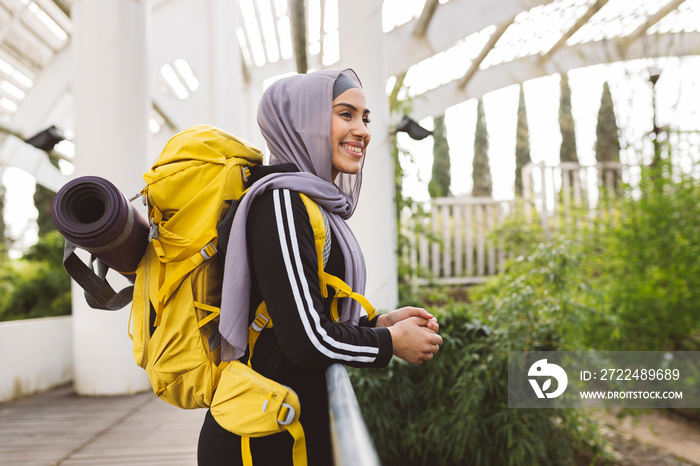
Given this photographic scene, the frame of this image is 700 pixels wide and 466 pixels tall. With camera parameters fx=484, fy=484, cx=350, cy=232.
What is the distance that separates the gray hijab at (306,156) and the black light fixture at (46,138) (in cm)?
419

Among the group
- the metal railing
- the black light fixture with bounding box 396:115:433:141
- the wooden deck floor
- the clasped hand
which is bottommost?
the wooden deck floor

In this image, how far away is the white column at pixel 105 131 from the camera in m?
4.60

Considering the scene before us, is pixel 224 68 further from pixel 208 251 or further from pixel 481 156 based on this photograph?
pixel 481 156

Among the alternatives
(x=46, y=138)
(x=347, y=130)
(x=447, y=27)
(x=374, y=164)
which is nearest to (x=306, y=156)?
(x=347, y=130)

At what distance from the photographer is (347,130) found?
50.7 inches

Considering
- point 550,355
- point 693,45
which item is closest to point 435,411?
point 550,355

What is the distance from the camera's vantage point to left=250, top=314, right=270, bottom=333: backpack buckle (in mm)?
1080

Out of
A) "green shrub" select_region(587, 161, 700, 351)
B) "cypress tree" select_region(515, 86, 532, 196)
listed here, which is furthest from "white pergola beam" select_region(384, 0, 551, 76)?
"cypress tree" select_region(515, 86, 532, 196)

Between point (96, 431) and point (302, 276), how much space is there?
360 centimetres

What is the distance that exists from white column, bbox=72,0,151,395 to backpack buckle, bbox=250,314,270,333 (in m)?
4.04

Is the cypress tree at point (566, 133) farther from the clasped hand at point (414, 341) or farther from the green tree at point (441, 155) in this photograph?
the clasped hand at point (414, 341)

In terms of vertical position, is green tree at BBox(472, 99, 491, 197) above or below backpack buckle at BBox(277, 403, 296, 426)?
above

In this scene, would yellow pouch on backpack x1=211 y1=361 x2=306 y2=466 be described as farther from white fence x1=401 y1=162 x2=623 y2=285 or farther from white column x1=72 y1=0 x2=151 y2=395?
white fence x1=401 y1=162 x2=623 y2=285

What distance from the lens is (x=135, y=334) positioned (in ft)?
3.60
